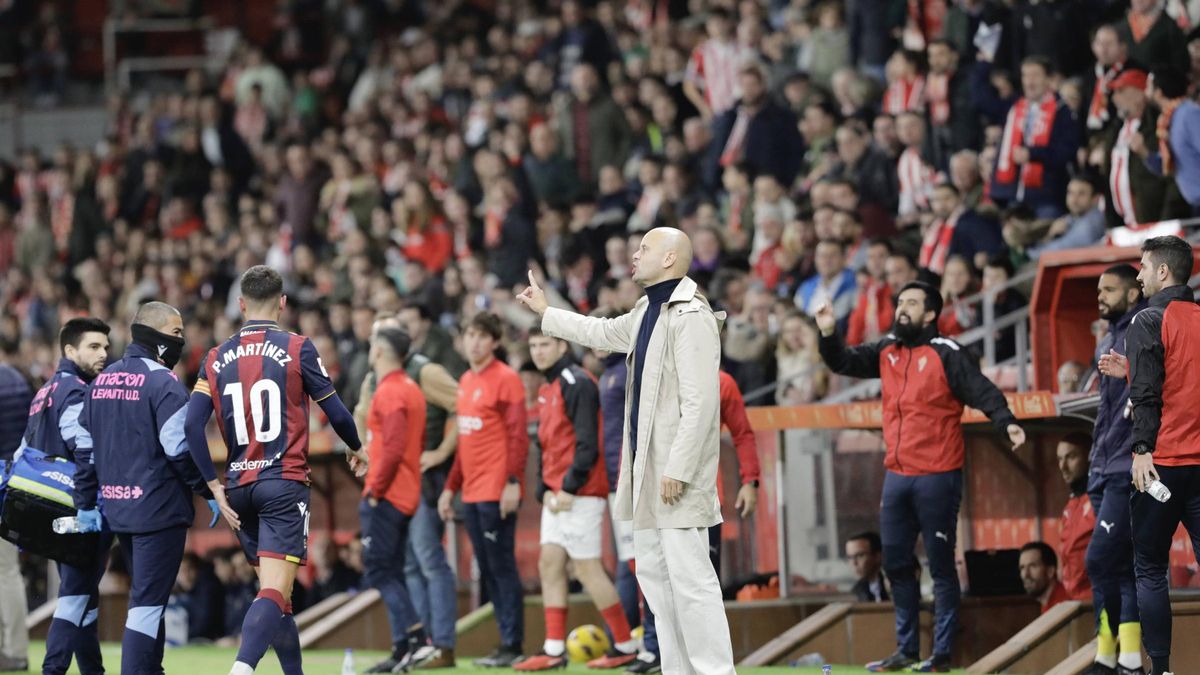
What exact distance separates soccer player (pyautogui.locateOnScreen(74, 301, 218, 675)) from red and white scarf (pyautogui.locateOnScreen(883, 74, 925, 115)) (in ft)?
25.7

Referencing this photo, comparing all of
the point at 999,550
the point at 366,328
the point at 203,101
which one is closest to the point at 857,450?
the point at 999,550

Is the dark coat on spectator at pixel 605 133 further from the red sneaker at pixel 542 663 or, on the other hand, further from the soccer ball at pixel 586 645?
the red sneaker at pixel 542 663

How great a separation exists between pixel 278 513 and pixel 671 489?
6.55 feet

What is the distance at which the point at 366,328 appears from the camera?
15.2m

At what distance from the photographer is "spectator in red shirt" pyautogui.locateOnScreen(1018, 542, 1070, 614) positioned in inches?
421

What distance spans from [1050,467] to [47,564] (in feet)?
31.4

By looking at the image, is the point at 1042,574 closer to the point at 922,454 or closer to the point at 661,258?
the point at 922,454

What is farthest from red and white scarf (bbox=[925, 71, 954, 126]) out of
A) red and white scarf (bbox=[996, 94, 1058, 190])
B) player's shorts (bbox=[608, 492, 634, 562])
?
player's shorts (bbox=[608, 492, 634, 562])

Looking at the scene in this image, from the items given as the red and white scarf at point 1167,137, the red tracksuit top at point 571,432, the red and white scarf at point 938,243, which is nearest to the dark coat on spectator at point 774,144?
the red and white scarf at point 938,243

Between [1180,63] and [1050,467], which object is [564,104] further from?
[1050,467]

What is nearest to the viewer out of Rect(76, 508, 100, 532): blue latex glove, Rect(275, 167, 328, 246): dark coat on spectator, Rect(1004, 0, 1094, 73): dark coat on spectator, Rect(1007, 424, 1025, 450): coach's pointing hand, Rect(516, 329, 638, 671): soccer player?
Rect(1007, 424, 1025, 450): coach's pointing hand

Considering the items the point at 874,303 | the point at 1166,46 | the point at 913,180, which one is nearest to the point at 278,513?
the point at 874,303

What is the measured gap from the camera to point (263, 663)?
11.9 m

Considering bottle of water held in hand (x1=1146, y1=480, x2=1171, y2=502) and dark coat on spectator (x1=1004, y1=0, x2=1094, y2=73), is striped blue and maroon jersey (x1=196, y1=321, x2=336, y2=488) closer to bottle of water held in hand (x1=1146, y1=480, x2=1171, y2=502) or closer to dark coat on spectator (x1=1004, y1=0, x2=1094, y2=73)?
bottle of water held in hand (x1=1146, y1=480, x2=1171, y2=502)
